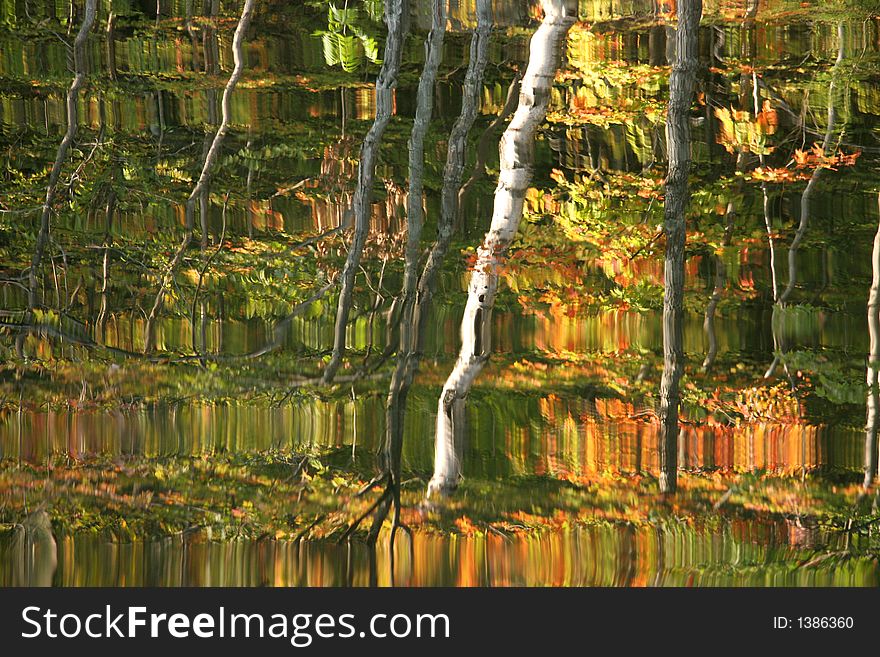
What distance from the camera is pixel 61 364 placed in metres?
2.77

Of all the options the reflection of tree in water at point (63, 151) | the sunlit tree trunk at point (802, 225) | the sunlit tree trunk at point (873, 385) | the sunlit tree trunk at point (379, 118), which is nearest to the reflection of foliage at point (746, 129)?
the sunlit tree trunk at point (802, 225)

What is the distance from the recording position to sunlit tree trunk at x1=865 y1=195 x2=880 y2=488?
106 inches

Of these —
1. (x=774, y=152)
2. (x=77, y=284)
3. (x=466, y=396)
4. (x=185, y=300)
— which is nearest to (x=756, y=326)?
(x=774, y=152)

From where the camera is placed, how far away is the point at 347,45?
9.02 feet

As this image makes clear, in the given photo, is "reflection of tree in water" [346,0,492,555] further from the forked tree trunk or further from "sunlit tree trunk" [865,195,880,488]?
"sunlit tree trunk" [865,195,880,488]

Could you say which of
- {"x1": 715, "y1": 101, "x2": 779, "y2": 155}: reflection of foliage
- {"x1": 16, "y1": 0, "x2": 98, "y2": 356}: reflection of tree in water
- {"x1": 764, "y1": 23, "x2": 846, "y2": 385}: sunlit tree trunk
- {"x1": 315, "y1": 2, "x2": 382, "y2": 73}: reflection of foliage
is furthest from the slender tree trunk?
{"x1": 764, "y1": 23, "x2": 846, "y2": 385}: sunlit tree trunk

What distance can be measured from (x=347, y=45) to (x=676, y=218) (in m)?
1.29

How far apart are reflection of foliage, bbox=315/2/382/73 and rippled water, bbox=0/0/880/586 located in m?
0.02

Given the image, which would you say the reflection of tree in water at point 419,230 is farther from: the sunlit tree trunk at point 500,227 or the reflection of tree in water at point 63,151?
the reflection of tree in water at point 63,151

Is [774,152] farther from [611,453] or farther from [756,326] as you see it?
[611,453]

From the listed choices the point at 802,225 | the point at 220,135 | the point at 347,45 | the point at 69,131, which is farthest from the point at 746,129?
the point at 69,131

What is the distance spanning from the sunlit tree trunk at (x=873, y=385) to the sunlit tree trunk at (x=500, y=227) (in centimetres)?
123

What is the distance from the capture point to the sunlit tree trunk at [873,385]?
2691mm
